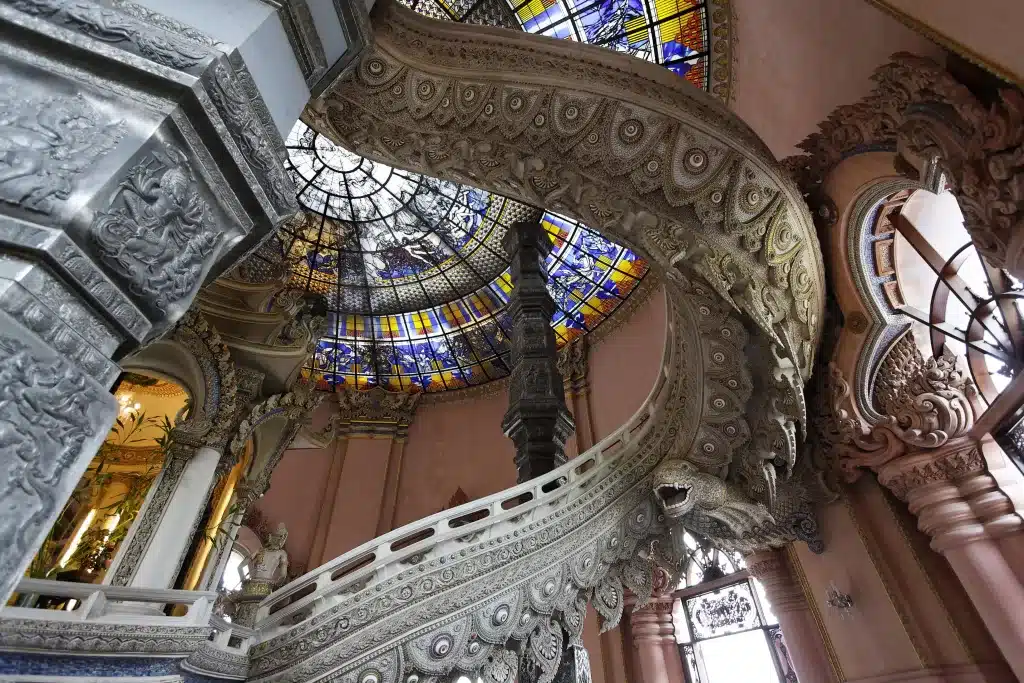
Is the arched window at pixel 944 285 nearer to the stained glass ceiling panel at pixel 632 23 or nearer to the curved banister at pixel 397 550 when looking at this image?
the curved banister at pixel 397 550

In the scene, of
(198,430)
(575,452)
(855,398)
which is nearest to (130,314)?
(198,430)

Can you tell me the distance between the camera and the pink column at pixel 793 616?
5709 mm

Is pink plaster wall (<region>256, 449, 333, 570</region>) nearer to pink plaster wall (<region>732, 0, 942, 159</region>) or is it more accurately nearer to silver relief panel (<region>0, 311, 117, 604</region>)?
silver relief panel (<region>0, 311, 117, 604</region>)

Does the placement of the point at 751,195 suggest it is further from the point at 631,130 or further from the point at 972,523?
the point at 972,523

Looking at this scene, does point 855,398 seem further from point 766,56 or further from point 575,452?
point 575,452

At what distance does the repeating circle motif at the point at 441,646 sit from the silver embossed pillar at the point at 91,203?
10.3ft

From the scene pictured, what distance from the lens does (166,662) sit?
3762mm

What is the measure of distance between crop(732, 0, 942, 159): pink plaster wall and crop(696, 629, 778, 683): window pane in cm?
745

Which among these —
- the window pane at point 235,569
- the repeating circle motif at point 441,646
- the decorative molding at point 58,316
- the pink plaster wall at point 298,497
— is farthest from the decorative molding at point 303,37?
the window pane at point 235,569

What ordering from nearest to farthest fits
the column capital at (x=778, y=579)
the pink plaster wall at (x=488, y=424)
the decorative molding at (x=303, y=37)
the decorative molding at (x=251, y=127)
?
the decorative molding at (x=251, y=127), the decorative molding at (x=303, y=37), the column capital at (x=778, y=579), the pink plaster wall at (x=488, y=424)

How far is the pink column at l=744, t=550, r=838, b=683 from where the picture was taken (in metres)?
5.71

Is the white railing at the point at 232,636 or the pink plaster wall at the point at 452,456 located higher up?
the pink plaster wall at the point at 452,456

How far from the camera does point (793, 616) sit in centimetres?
614

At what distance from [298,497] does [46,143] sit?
12.9m
